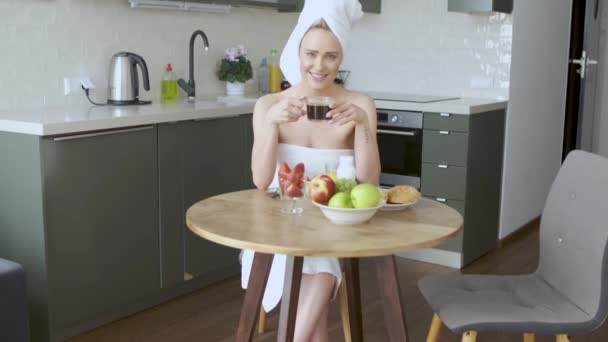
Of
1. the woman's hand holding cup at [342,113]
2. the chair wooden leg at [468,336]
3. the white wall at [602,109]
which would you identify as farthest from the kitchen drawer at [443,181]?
the white wall at [602,109]

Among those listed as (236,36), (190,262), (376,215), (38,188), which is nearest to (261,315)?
(190,262)

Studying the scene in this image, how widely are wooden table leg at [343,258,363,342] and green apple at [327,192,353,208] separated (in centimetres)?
51

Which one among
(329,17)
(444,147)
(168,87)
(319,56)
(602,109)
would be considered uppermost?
(329,17)

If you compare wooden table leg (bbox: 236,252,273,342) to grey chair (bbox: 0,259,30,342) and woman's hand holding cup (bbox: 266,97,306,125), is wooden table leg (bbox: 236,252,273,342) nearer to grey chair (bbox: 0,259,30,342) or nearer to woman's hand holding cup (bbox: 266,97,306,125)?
woman's hand holding cup (bbox: 266,97,306,125)

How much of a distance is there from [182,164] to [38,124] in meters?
0.85

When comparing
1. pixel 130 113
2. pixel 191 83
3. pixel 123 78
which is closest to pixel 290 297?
pixel 130 113

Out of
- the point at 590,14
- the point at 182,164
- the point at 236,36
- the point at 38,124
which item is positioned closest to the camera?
the point at 38,124

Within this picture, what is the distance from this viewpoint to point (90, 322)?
3.23m

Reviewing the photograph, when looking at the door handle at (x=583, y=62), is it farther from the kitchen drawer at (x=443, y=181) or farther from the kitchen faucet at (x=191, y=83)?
the kitchen faucet at (x=191, y=83)

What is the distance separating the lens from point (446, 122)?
166 inches

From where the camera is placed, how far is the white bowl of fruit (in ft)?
6.37

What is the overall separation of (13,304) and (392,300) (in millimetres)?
1296

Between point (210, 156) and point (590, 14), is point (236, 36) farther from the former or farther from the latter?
point (590, 14)

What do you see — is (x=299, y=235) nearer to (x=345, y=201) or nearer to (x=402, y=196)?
(x=345, y=201)
